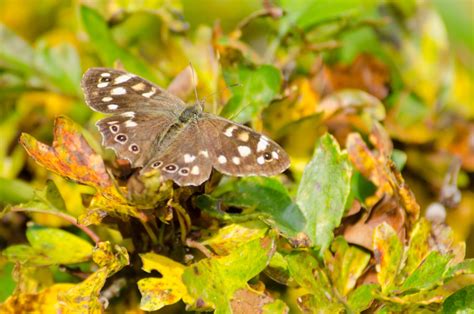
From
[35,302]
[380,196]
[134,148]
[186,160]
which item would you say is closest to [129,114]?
[134,148]

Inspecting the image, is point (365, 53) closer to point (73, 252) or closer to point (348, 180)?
point (348, 180)

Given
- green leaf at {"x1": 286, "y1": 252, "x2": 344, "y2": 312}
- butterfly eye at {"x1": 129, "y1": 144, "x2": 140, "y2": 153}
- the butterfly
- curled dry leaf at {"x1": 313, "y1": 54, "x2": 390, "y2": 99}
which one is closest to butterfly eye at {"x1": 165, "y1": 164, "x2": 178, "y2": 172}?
the butterfly

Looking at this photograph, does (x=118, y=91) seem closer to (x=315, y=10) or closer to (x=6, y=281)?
(x=6, y=281)

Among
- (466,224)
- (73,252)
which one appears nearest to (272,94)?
(73,252)

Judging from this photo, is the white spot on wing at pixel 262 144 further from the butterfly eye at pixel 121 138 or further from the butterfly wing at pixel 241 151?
the butterfly eye at pixel 121 138

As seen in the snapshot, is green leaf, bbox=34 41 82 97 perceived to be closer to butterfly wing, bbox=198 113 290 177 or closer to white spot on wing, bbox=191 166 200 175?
butterfly wing, bbox=198 113 290 177

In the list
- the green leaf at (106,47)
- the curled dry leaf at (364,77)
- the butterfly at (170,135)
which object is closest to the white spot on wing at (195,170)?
the butterfly at (170,135)
